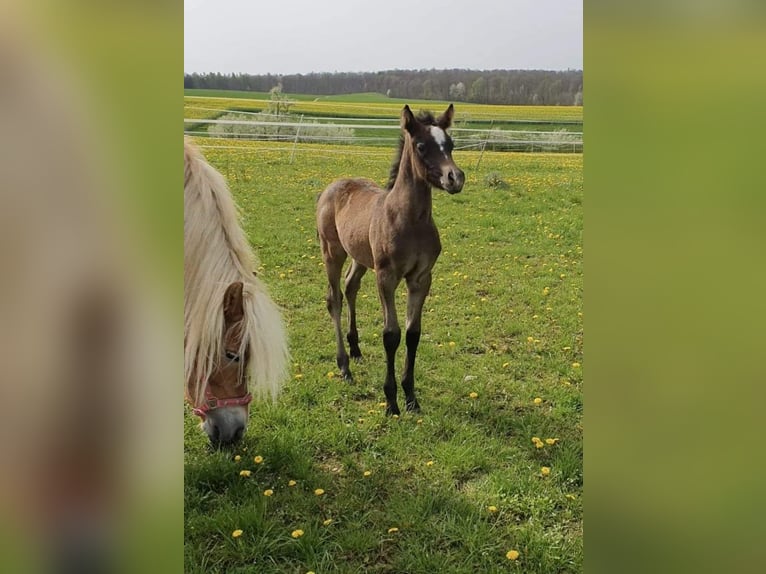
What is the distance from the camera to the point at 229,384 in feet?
7.81

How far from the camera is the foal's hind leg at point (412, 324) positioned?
3484 mm

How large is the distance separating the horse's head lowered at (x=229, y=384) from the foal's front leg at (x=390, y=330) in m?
1.21

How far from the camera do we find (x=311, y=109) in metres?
8.05

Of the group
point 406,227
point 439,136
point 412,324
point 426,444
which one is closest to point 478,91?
point 439,136

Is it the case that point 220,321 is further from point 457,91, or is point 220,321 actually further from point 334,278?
point 457,91

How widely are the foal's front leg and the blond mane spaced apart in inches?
43.0

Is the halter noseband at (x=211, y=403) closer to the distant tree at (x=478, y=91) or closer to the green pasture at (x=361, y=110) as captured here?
the distant tree at (x=478, y=91)

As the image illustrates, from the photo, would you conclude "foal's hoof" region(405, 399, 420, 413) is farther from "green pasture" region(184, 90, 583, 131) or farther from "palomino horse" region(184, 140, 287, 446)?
"green pasture" region(184, 90, 583, 131)

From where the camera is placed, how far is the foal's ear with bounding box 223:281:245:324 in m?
2.32

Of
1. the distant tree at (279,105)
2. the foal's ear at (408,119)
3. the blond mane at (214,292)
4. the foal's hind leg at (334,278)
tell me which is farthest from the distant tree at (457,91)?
the distant tree at (279,105)

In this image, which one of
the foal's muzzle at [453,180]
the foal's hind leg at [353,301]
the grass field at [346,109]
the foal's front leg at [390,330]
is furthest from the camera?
the grass field at [346,109]
